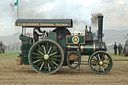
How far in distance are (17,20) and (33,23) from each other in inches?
32.9

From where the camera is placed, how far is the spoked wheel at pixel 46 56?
9936 mm

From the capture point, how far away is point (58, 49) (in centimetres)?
1009

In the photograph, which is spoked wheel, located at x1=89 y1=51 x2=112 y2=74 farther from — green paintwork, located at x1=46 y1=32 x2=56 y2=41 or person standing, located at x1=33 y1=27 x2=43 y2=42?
person standing, located at x1=33 y1=27 x2=43 y2=42

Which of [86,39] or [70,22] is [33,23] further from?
[86,39]

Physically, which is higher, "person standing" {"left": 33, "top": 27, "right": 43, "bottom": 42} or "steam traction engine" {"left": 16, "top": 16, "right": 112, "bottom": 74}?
"person standing" {"left": 33, "top": 27, "right": 43, "bottom": 42}

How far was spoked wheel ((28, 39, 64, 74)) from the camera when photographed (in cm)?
994

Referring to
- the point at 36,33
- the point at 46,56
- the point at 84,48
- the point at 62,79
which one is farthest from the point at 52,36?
the point at 62,79

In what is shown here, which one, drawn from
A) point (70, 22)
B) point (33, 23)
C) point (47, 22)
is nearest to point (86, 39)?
point (70, 22)

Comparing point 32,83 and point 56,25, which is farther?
point 56,25

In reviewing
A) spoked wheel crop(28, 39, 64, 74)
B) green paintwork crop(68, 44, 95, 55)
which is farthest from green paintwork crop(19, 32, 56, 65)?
green paintwork crop(68, 44, 95, 55)

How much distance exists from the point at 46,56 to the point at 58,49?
2.19 feet

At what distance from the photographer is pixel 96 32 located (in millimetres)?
11047

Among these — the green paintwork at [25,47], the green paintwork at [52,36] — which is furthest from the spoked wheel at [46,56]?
the green paintwork at [25,47]

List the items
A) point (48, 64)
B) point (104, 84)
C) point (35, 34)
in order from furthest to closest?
1. point (35, 34)
2. point (48, 64)
3. point (104, 84)
